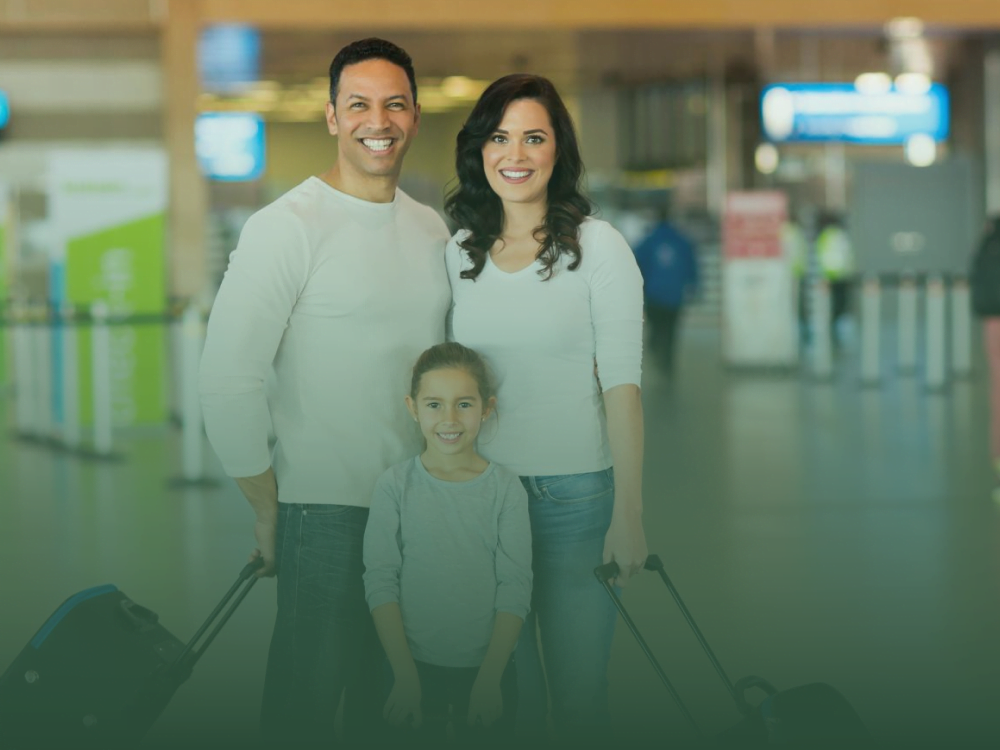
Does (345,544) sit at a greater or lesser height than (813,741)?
greater

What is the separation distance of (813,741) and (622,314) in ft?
2.82

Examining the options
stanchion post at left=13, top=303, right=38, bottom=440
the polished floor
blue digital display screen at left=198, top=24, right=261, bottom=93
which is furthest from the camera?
blue digital display screen at left=198, top=24, right=261, bottom=93

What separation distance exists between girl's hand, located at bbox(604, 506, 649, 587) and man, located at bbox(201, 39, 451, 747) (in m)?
0.41

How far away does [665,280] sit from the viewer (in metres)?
14.2

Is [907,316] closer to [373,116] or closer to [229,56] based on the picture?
[229,56]

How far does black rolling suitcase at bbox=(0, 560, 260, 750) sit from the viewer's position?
9.55 ft

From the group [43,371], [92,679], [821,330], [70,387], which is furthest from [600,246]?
[821,330]

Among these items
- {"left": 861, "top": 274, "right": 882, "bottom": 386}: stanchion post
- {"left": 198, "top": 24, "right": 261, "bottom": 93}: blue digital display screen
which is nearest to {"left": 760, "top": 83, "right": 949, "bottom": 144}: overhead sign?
{"left": 861, "top": 274, "right": 882, "bottom": 386}: stanchion post

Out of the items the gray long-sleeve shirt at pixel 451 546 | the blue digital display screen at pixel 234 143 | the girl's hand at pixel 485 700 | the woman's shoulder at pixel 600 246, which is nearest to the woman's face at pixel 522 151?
the woman's shoulder at pixel 600 246

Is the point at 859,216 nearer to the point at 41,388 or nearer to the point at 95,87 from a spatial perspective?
the point at 95,87

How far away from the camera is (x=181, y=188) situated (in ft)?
46.3

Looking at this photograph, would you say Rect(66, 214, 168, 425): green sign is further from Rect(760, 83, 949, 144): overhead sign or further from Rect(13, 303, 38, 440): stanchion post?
Rect(760, 83, 949, 144): overhead sign

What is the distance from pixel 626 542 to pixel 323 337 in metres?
0.66

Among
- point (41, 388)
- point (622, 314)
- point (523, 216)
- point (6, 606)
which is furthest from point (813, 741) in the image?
point (41, 388)
